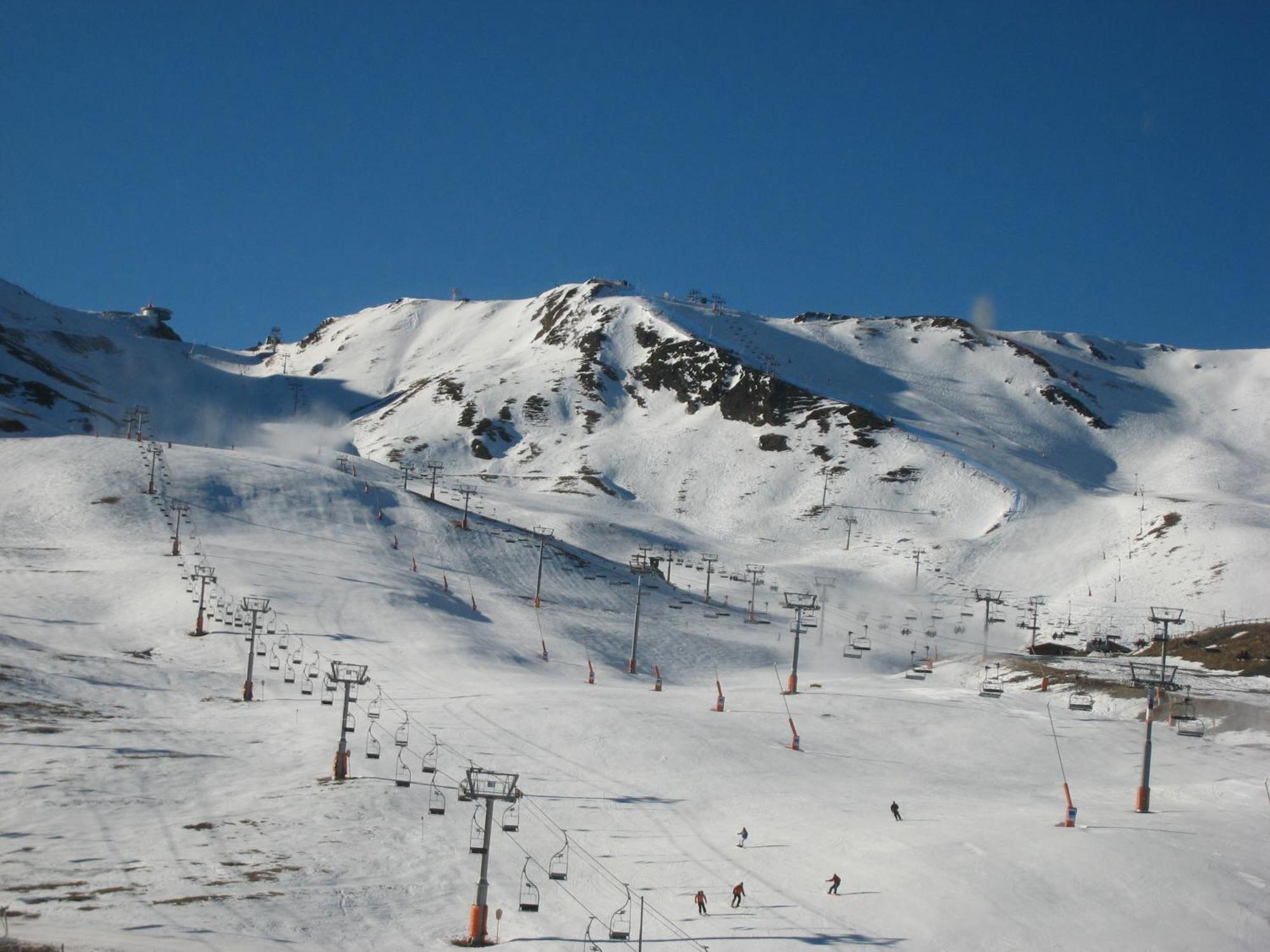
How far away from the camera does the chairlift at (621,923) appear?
28.3 meters

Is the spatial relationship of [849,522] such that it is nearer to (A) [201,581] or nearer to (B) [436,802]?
(A) [201,581]

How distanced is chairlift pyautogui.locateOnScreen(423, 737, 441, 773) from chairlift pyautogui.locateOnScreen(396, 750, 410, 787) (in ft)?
A: 2.11

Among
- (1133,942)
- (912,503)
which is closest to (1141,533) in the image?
(912,503)

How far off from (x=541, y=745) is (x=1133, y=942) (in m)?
25.9

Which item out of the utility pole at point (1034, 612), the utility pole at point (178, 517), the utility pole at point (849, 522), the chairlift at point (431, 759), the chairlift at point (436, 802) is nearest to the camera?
the chairlift at point (436, 802)

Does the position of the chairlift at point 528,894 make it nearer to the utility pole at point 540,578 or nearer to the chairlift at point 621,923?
the chairlift at point 621,923

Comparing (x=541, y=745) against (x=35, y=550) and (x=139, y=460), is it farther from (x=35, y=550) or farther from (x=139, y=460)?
(x=139, y=460)

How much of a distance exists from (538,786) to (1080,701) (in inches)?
1494

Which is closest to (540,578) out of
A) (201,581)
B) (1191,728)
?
(201,581)

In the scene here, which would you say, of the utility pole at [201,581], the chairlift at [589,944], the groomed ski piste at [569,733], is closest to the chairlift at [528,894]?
the groomed ski piste at [569,733]

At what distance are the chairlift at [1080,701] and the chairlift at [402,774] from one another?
1543 inches

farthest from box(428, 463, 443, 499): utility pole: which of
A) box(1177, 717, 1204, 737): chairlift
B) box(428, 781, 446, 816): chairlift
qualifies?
box(428, 781, 446, 816): chairlift

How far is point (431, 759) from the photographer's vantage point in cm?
4481

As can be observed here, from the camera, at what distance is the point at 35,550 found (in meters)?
87.4
